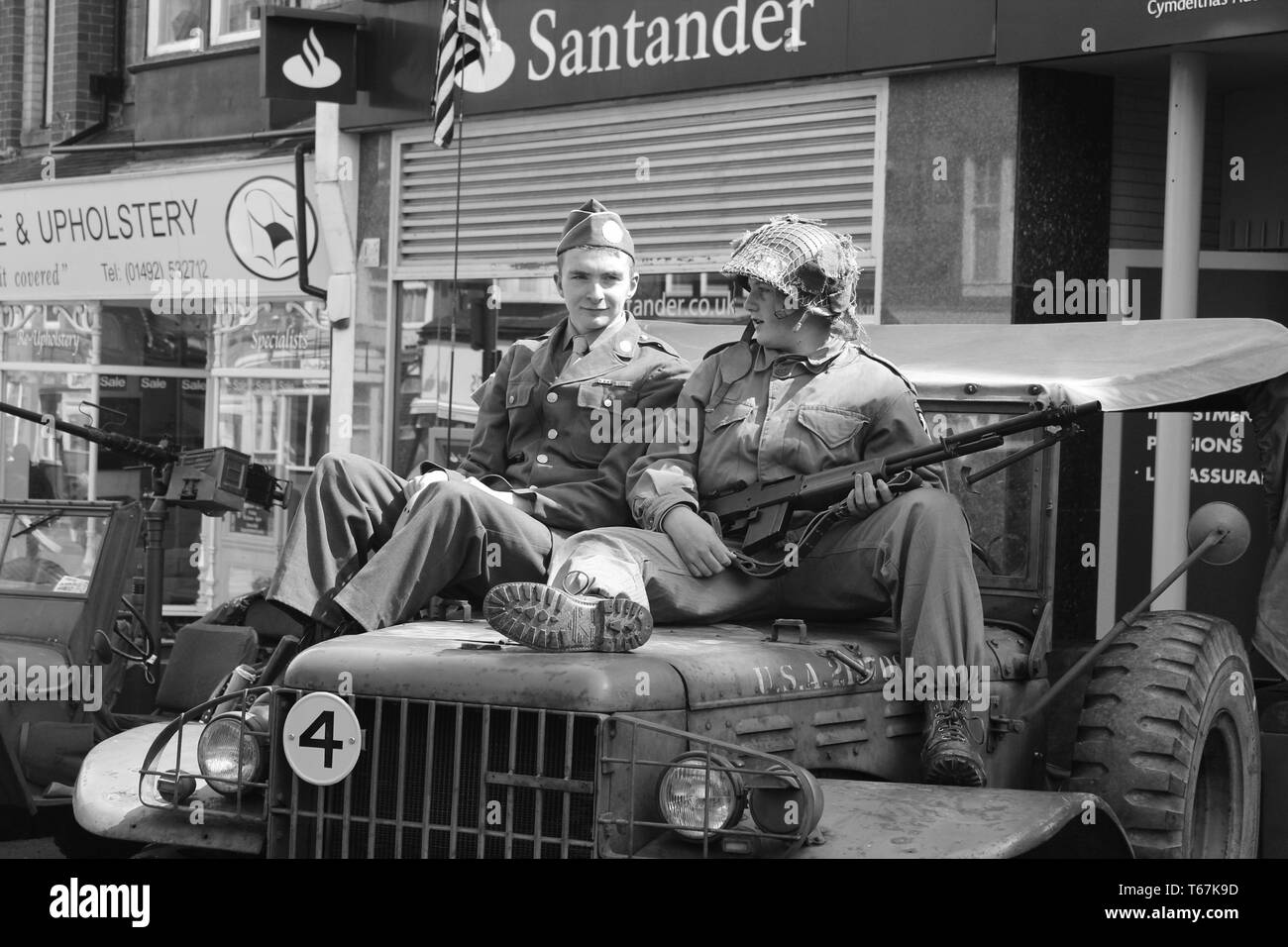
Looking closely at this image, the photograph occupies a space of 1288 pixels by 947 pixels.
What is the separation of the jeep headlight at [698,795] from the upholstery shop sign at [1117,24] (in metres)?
6.40

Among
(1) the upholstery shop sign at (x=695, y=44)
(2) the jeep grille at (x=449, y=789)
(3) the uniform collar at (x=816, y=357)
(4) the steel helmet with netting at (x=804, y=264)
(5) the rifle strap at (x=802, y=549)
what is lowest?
(2) the jeep grille at (x=449, y=789)

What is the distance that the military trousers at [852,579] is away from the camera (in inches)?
195

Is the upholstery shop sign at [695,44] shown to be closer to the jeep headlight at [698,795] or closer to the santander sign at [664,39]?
the santander sign at [664,39]

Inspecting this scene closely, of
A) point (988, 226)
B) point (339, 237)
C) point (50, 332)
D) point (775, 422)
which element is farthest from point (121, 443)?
point (50, 332)

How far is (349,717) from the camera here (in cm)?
450

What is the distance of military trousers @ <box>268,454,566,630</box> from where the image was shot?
5.21 metres

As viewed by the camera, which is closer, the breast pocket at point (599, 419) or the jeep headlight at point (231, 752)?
the jeep headlight at point (231, 752)

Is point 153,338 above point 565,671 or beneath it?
above

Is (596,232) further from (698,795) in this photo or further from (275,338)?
(275,338)

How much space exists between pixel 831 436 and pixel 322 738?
1830mm

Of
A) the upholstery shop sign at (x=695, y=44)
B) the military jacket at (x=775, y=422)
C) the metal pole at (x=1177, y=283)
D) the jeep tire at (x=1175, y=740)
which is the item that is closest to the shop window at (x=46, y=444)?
the upholstery shop sign at (x=695, y=44)

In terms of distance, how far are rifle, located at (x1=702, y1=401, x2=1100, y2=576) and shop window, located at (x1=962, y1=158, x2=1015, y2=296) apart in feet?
15.2

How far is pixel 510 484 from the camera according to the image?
6188 millimetres

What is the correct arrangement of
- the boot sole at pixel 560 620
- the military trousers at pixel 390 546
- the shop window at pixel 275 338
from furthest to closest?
the shop window at pixel 275 338 → the military trousers at pixel 390 546 → the boot sole at pixel 560 620
